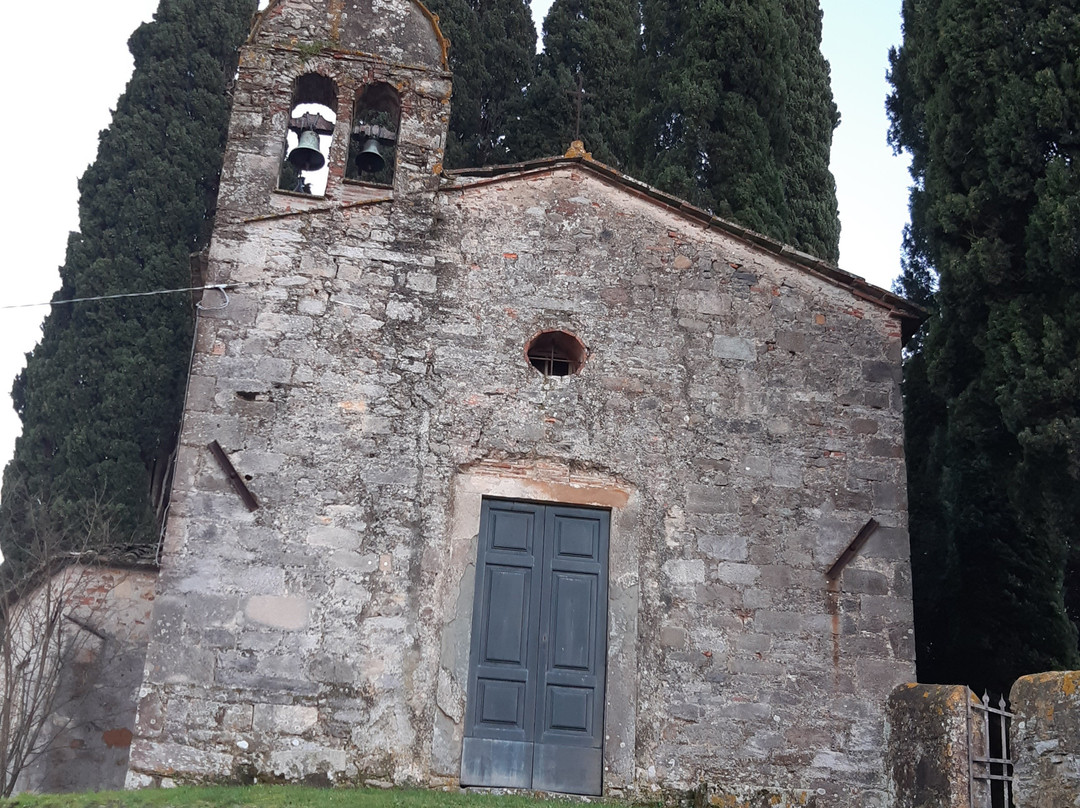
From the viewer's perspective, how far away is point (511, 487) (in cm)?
934

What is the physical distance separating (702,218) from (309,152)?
3412 mm

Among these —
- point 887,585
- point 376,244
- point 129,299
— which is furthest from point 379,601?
point 129,299

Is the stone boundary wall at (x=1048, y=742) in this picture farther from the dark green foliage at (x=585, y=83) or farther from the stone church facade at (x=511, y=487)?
the dark green foliage at (x=585, y=83)

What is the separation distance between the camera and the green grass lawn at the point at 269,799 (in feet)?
24.6

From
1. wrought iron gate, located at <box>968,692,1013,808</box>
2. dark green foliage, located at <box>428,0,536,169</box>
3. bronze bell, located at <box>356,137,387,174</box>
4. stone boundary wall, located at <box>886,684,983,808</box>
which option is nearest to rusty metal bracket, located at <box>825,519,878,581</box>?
stone boundary wall, located at <box>886,684,983,808</box>

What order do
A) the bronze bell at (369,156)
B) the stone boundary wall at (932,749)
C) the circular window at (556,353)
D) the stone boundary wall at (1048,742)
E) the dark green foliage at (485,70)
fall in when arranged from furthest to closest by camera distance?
the dark green foliage at (485,70), the bronze bell at (369,156), the circular window at (556,353), the stone boundary wall at (932,749), the stone boundary wall at (1048,742)

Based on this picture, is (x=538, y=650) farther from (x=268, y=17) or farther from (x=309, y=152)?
(x=268, y=17)

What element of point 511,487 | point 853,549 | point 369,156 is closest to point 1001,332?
point 853,549

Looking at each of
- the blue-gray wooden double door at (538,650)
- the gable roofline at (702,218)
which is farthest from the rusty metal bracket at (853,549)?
the gable roofline at (702,218)

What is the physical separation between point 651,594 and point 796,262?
10.2 ft

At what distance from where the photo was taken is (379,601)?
8906mm

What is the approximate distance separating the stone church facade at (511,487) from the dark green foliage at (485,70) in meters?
8.43

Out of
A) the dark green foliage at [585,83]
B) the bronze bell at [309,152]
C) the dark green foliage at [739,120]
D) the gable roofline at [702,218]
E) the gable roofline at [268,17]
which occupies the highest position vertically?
the dark green foliage at [585,83]

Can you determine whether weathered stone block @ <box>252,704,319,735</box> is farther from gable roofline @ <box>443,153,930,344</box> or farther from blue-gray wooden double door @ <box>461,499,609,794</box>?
gable roofline @ <box>443,153,930,344</box>
